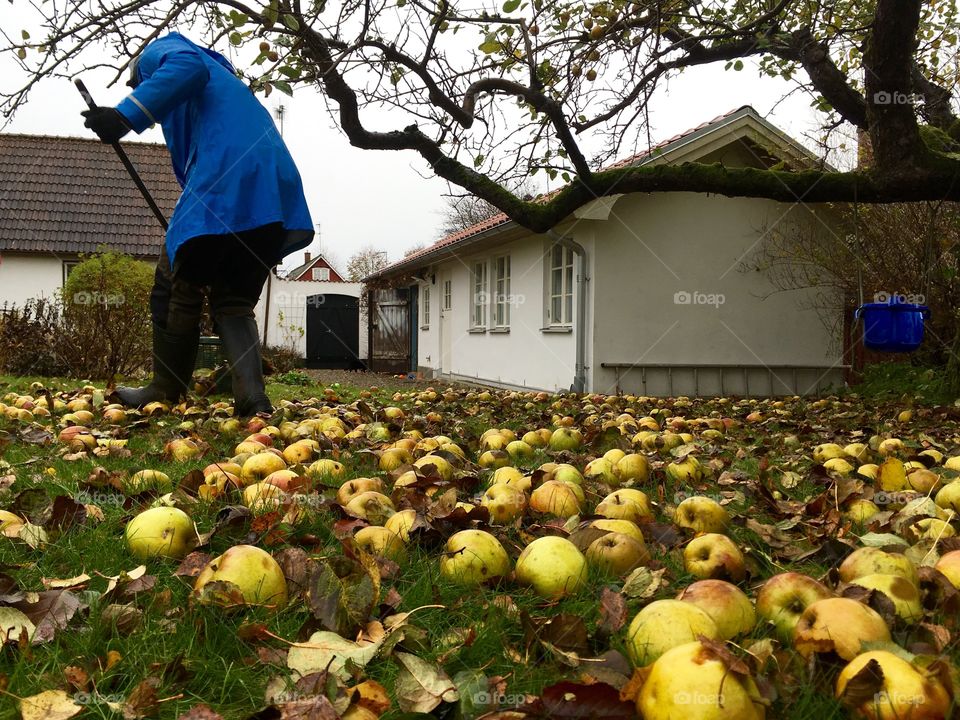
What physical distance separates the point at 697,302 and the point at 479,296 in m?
4.95

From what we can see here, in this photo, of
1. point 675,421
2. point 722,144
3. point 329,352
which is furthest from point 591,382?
point 329,352

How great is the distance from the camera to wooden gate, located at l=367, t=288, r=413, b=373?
65.7 feet

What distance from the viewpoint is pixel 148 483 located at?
2600mm

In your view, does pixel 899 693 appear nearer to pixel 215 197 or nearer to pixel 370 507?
pixel 370 507

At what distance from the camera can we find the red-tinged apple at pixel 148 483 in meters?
2.56

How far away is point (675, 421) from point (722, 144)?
6.92m

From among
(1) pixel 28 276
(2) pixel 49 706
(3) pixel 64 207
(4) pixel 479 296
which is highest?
(3) pixel 64 207

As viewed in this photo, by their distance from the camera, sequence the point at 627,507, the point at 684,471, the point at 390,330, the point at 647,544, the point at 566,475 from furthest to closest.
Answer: the point at 390,330 < the point at 684,471 < the point at 566,475 < the point at 627,507 < the point at 647,544

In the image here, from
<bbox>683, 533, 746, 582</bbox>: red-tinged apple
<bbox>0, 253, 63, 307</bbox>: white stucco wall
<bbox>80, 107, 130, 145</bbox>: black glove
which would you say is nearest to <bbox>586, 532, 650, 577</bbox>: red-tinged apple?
<bbox>683, 533, 746, 582</bbox>: red-tinged apple

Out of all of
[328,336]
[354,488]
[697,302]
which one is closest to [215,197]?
[354,488]

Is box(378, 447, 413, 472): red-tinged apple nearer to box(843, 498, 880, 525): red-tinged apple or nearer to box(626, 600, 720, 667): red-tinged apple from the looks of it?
box(843, 498, 880, 525): red-tinged apple

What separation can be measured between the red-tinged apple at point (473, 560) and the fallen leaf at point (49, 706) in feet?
2.70

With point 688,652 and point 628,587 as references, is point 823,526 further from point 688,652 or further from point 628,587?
point 688,652

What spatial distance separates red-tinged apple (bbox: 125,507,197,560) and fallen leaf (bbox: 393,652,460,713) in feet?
2.88
